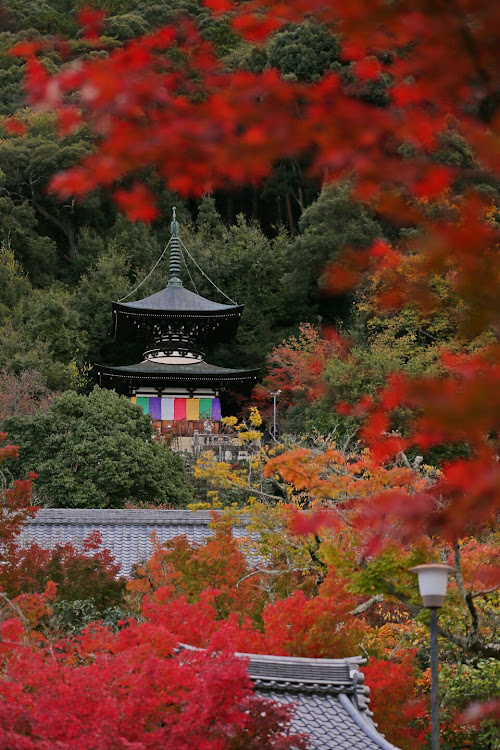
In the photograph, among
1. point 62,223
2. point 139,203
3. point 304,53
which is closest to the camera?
point 139,203

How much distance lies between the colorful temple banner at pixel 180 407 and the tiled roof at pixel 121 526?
11.1m

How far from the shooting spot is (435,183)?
9.27 feet

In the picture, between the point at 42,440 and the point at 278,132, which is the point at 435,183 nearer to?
the point at 278,132

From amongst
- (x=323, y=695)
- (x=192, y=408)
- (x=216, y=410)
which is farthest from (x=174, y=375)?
(x=323, y=695)

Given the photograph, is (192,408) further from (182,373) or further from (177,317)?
(177,317)

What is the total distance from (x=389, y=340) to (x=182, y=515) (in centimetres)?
1022

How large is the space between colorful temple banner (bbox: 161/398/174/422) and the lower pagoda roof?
518 millimetres

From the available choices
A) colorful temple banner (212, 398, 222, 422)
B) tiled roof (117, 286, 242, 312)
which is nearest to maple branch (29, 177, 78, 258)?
tiled roof (117, 286, 242, 312)

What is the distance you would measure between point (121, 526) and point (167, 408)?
11.6m

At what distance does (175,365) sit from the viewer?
96.4ft

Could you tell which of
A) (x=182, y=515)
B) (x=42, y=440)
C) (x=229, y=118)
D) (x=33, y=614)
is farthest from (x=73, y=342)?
(x=229, y=118)

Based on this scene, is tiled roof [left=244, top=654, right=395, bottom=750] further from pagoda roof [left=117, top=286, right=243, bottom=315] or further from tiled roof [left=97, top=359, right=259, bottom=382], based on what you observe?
pagoda roof [left=117, top=286, right=243, bottom=315]

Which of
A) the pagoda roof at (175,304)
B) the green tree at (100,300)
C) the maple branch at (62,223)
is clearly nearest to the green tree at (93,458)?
the pagoda roof at (175,304)

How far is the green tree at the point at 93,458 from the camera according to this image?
2045 centimetres
